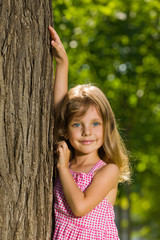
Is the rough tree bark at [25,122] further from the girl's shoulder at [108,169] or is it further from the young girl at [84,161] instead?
the girl's shoulder at [108,169]

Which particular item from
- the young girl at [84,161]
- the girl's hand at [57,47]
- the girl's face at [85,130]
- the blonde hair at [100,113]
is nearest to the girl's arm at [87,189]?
the young girl at [84,161]

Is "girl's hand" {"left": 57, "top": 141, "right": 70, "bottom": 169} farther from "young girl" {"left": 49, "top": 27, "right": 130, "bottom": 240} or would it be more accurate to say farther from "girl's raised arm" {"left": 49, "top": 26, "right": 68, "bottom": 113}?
"girl's raised arm" {"left": 49, "top": 26, "right": 68, "bottom": 113}

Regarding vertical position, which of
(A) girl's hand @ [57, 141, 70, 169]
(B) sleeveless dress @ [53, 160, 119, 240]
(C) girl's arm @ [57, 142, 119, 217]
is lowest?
(B) sleeveless dress @ [53, 160, 119, 240]

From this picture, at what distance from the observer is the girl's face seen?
3.17 m

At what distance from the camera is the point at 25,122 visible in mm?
2666

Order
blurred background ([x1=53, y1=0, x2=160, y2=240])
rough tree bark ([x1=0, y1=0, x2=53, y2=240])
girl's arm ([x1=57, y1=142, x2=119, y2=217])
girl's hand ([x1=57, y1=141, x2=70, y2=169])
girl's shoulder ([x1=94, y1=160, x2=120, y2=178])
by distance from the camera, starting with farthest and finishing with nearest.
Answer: blurred background ([x1=53, y1=0, x2=160, y2=240])
girl's shoulder ([x1=94, y1=160, x2=120, y2=178])
girl's hand ([x1=57, y1=141, x2=70, y2=169])
girl's arm ([x1=57, y1=142, x2=119, y2=217])
rough tree bark ([x1=0, y1=0, x2=53, y2=240])

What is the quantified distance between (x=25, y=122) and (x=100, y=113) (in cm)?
79

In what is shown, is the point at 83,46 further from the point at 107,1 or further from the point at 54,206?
the point at 54,206

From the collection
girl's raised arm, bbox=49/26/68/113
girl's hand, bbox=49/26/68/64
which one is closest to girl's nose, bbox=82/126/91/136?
girl's raised arm, bbox=49/26/68/113

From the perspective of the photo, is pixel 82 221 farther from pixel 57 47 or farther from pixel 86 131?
pixel 57 47

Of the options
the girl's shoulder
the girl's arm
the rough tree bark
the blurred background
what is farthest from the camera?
the blurred background

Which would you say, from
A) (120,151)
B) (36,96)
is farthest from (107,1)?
(36,96)

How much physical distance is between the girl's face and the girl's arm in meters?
0.11

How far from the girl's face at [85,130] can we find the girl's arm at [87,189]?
0.35ft
